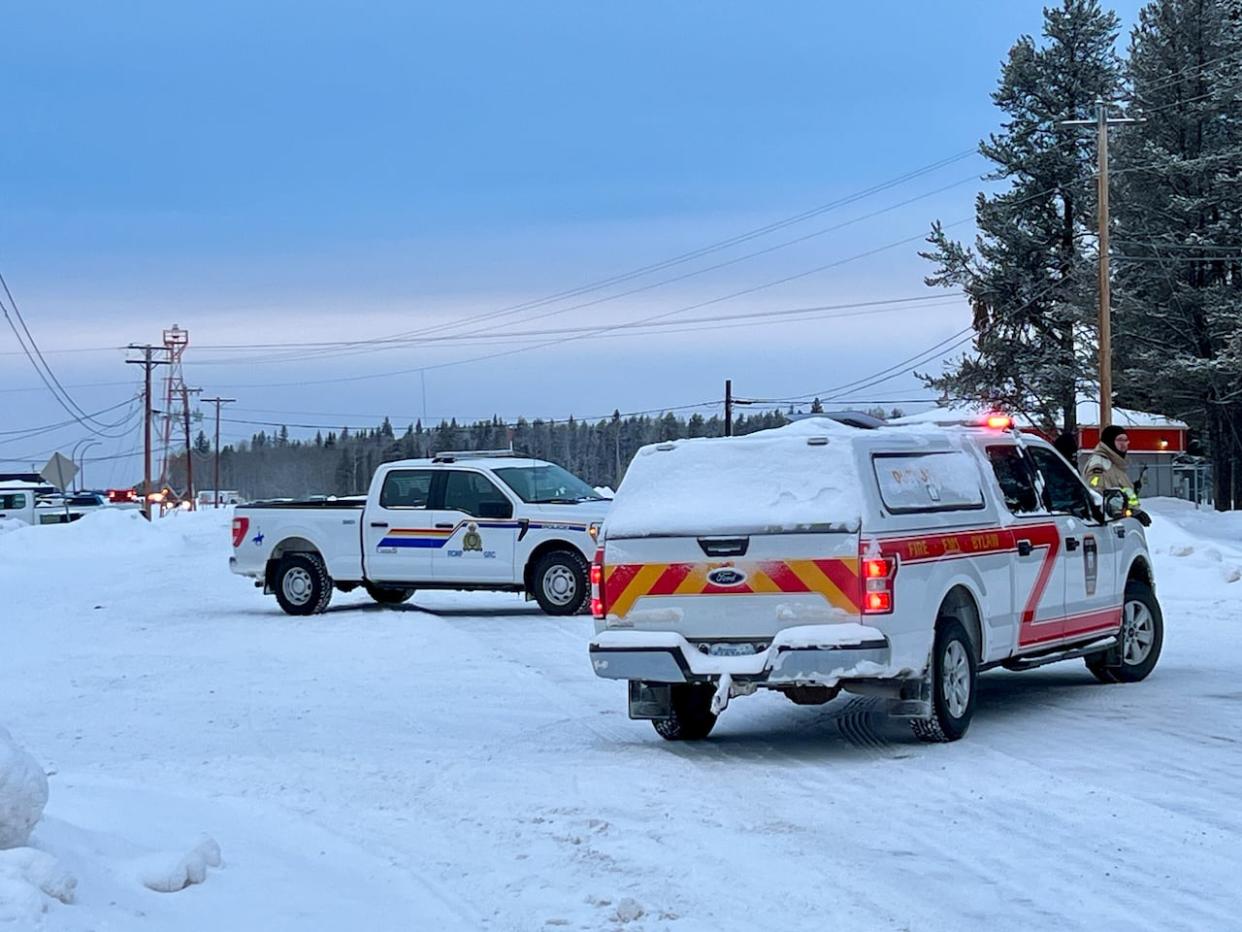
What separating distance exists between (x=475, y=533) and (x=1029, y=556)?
421 inches

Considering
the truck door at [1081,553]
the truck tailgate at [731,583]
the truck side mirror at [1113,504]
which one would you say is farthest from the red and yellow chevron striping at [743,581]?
the truck side mirror at [1113,504]

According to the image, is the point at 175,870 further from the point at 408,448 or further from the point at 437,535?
the point at 408,448

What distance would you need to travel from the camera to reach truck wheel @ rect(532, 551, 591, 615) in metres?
20.9

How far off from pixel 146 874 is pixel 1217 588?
17.4m

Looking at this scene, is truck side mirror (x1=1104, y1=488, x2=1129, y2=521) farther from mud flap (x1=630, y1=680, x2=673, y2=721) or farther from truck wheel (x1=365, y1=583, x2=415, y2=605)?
truck wheel (x1=365, y1=583, x2=415, y2=605)

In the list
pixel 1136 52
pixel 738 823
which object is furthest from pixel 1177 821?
pixel 1136 52

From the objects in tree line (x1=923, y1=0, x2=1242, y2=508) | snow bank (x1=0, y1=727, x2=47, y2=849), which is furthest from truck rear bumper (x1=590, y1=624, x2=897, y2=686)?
tree line (x1=923, y1=0, x2=1242, y2=508)

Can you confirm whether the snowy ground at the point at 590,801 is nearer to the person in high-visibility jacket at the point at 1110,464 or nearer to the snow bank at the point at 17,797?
the snow bank at the point at 17,797

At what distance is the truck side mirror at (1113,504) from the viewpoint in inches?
503

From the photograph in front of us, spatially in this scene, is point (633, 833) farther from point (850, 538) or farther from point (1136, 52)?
Answer: point (1136, 52)

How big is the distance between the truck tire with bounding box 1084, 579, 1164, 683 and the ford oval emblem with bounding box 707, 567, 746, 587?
4.14 metres

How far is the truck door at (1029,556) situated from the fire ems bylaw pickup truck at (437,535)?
29.9 feet

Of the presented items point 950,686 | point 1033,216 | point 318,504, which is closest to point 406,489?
point 318,504

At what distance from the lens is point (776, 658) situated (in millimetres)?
9867
